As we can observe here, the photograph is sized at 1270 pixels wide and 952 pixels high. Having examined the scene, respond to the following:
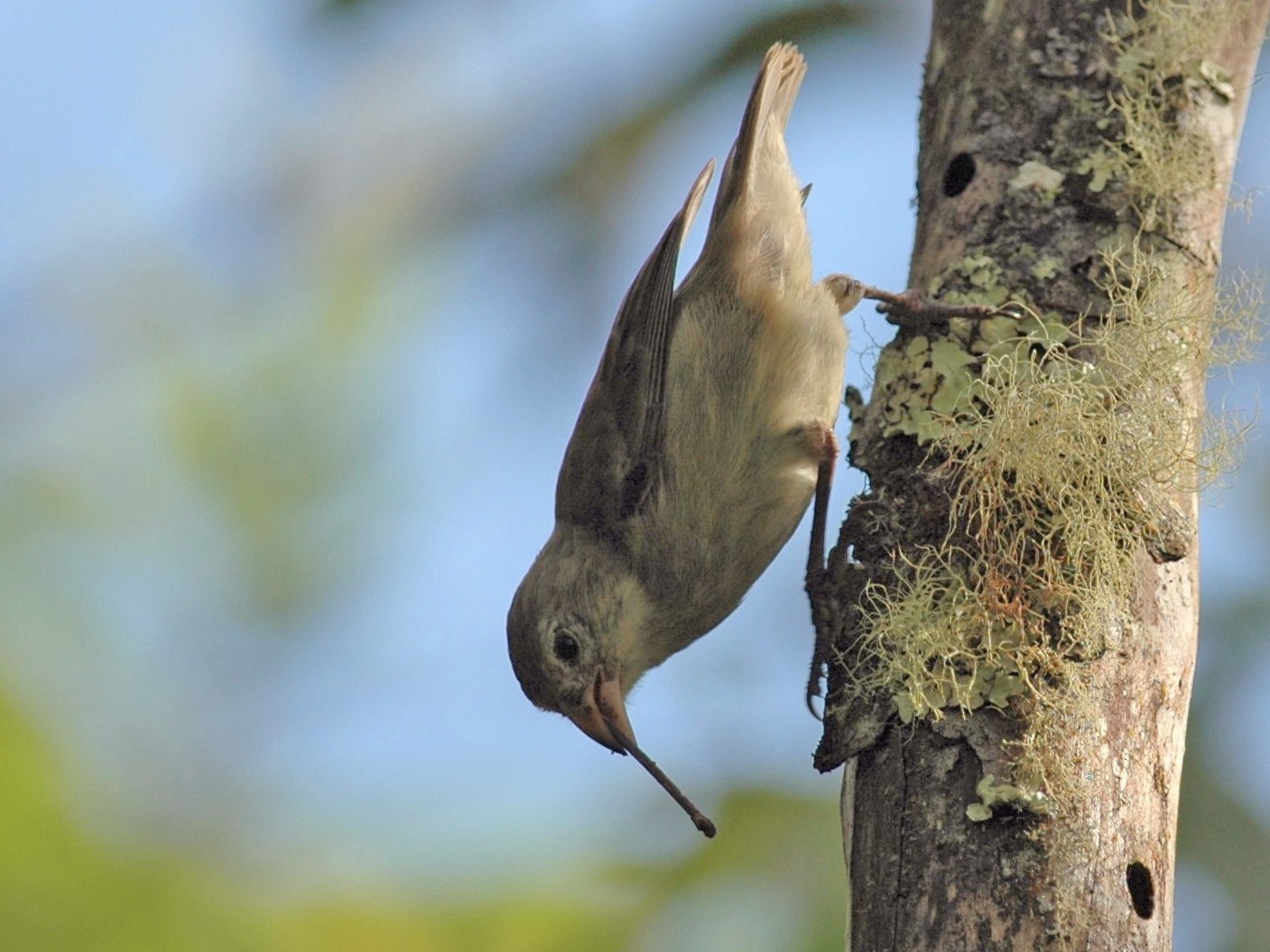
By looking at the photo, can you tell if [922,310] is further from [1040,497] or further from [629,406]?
[629,406]

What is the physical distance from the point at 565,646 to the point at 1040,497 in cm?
184

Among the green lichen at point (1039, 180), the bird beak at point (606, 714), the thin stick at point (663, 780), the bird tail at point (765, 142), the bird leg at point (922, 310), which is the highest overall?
the bird tail at point (765, 142)

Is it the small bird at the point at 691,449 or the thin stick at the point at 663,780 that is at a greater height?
the small bird at the point at 691,449

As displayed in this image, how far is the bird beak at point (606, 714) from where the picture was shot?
4168 mm

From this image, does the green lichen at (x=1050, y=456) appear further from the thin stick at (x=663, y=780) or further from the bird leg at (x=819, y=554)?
the thin stick at (x=663, y=780)

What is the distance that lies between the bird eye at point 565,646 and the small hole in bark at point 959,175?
1756mm

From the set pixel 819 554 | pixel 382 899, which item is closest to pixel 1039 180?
pixel 819 554

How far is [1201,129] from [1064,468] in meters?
1.14

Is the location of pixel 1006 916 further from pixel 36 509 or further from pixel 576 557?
pixel 36 509

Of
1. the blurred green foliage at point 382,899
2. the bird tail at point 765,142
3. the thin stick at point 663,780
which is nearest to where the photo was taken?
the blurred green foliage at point 382,899

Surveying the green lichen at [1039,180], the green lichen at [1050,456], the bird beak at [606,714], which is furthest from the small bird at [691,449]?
the green lichen at [1039,180]

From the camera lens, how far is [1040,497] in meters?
2.79

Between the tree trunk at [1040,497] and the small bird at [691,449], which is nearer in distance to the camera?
the tree trunk at [1040,497]

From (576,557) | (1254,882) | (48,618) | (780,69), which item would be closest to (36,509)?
(48,618)
